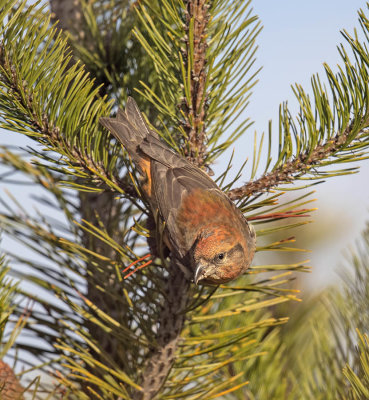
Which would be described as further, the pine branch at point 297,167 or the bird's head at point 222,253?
the bird's head at point 222,253

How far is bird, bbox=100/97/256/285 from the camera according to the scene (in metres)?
1.90

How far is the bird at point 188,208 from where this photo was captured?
1.90m

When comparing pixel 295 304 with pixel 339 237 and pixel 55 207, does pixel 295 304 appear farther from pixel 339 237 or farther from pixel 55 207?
pixel 339 237

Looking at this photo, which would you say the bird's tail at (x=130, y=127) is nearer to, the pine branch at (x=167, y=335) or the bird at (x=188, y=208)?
the bird at (x=188, y=208)

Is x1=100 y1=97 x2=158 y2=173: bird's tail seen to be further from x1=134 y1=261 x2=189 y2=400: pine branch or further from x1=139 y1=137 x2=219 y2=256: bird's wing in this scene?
x1=134 y1=261 x2=189 y2=400: pine branch

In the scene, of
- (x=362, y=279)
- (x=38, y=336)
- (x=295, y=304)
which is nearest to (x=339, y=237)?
(x=295, y=304)

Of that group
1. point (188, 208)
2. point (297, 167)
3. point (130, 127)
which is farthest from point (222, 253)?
point (130, 127)

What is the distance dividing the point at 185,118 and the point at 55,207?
3.42 feet

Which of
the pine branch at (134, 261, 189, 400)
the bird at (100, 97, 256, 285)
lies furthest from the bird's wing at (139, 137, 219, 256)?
the pine branch at (134, 261, 189, 400)

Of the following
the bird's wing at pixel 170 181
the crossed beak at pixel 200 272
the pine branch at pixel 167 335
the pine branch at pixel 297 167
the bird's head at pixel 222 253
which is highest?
the bird's wing at pixel 170 181

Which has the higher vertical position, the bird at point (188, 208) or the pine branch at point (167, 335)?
the bird at point (188, 208)

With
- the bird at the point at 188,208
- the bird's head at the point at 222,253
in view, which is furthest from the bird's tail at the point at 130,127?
the bird's head at the point at 222,253

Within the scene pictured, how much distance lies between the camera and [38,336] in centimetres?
223

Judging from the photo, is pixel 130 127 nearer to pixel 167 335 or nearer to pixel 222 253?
pixel 222 253
